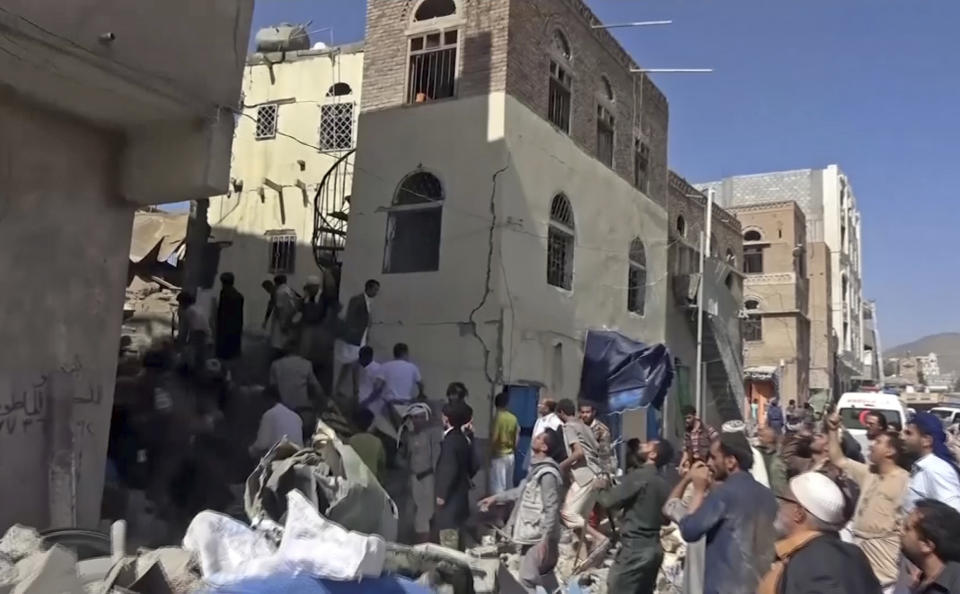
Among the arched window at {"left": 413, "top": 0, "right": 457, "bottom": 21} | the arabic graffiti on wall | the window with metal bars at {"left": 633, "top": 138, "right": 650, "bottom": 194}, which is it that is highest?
the arched window at {"left": 413, "top": 0, "right": 457, "bottom": 21}

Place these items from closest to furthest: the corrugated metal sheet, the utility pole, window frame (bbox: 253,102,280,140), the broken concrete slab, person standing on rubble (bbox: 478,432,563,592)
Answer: the broken concrete slab < person standing on rubble (bbox: 478,432,563,592) < the corrugated metal sheet < window frame (bbox: 253,102,280,140) < the utility pole

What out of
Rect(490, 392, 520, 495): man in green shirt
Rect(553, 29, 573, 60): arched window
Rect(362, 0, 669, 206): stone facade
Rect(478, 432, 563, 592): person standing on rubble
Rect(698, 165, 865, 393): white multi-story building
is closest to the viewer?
Rect(478, 432, 563, 592): person standing on rubble

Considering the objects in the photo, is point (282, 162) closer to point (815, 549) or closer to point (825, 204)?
point (815, 549)

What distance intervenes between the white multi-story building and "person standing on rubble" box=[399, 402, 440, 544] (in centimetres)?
3531

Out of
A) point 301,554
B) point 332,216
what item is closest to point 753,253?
point 332,216

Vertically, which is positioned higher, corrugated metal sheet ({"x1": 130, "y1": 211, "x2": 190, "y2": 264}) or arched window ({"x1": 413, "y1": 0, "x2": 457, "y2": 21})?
arched window ({"x1": 413, "y1": 0, "x2": 457, "y2": 21})

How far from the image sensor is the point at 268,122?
1630cm

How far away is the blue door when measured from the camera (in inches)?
427

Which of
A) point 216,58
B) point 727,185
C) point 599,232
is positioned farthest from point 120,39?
point 727,185

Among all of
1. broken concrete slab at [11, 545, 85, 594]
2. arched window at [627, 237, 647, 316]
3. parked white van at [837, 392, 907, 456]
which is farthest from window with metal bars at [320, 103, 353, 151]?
broken concrete slab at [11, 545, 85, 594]

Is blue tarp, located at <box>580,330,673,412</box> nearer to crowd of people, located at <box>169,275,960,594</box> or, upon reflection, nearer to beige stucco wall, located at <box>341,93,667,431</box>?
beige stucco wall, located at <box>341,93,667,431</box>

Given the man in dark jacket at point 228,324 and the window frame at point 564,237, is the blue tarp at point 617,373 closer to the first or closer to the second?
the window frame at point 564,237

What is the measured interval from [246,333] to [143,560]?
28.5ft

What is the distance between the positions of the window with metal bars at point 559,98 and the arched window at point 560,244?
1.27 m
